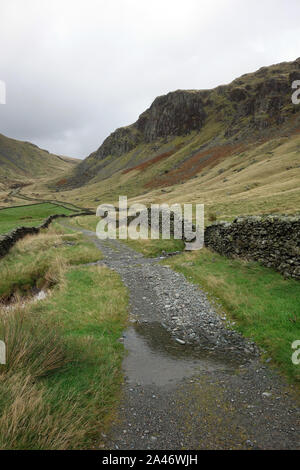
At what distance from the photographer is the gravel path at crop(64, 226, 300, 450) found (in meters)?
5.23

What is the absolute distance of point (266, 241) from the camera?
15008mm

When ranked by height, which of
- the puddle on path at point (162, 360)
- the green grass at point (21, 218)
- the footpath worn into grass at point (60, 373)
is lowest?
the puddle on path at point (162, 360)

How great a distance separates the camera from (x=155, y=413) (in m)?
5.89

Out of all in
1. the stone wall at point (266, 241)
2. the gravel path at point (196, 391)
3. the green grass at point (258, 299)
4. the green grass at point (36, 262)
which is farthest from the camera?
the green grass at point (36, 262)

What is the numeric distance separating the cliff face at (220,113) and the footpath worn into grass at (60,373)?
110 m

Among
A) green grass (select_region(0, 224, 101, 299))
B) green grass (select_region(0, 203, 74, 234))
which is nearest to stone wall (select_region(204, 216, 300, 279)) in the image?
green grass (select_region(0, 224, 101, 299))

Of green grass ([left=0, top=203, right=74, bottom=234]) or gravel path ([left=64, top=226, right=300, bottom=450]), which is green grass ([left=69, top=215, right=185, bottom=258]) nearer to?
gravel path ([left=64, top=226, right=300, bottom=450])

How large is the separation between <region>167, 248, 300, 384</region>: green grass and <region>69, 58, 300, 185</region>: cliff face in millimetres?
101939

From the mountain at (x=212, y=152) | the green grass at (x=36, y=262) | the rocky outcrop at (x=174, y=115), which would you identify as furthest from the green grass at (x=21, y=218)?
the rocky outcrop at (x=174, y=115)

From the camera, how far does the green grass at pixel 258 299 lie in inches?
327

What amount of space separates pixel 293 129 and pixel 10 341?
10744 cm

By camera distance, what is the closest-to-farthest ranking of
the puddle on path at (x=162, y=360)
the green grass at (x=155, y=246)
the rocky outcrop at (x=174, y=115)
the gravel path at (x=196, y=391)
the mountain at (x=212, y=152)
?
the gravel path at (x=196, y=391), the puddle on path at (x=162, y=360), the green grass at (x=155, y=246), the mountain at (x=212, y=152), the rocky outcrop at (x=174, y=115)

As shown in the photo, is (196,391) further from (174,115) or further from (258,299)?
(174,115)

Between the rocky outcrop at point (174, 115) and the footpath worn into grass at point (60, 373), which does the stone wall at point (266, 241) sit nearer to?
the footpath worn into grass at point (60, 373)
